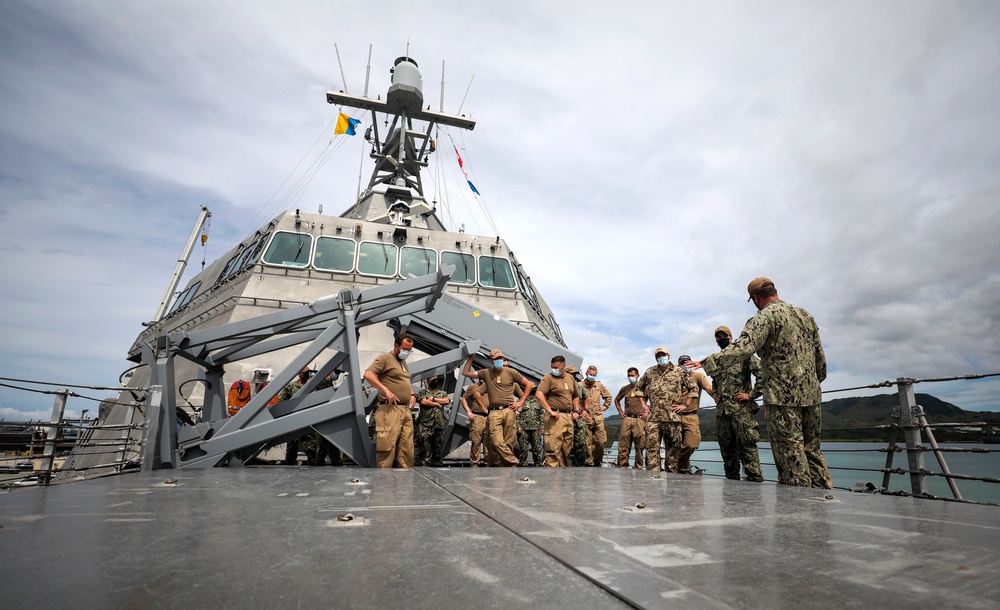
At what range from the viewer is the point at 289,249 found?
937cm

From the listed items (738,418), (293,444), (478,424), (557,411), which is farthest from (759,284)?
(293,444)

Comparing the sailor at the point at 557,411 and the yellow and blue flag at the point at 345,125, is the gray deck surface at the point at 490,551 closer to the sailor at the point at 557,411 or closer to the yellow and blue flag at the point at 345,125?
the sailor at the point at 557,411

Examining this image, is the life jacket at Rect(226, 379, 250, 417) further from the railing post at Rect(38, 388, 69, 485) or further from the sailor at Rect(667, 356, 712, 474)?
the sailor at Rect(667, 356, 712, 474)

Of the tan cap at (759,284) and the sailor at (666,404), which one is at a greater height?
the tan cap at (759,284)

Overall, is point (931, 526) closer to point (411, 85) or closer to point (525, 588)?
point (525, 588)

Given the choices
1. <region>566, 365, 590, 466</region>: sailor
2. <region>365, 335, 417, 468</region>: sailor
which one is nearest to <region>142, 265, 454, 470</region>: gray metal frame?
<region>365, 335, 417, 468</region>: sailor

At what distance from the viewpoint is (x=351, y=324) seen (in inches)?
236

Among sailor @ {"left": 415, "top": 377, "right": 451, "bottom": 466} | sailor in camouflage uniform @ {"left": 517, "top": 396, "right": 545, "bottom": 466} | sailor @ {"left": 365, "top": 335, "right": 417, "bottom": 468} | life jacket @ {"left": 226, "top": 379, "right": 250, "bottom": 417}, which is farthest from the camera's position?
sailor in camouflage uniform @ {"left": 517, "top": 396, "right": 545, "bottom": 466}

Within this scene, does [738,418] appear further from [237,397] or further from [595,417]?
[237,397]

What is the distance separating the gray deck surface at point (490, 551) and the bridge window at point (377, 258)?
21.8 feet

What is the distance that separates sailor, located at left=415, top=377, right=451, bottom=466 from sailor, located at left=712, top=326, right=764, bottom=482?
3.40 metres

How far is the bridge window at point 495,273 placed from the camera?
32.8ft

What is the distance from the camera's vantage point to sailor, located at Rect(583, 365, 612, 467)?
8.57m

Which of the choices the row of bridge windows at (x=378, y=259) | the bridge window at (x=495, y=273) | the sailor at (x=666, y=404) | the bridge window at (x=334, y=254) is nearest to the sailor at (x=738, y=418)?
the sailor at (x=666, y=404)
